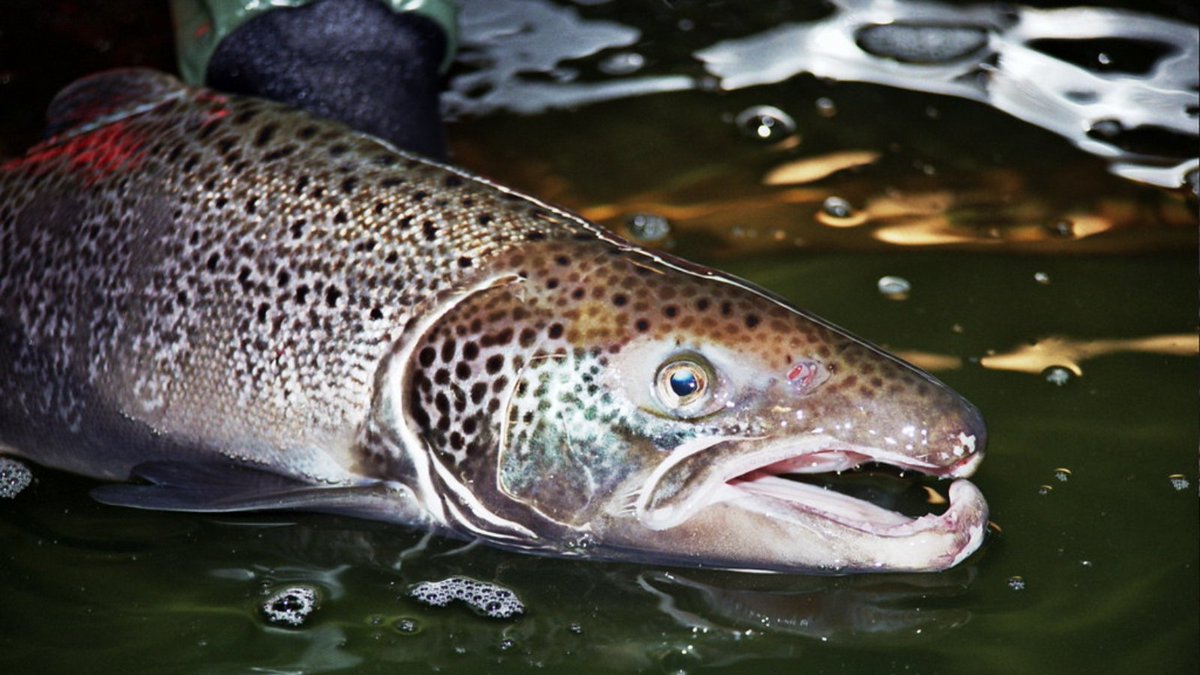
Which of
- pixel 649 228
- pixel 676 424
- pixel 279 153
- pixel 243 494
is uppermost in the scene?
pixel 279 153

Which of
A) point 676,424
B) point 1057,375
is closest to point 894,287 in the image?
point 1057,375

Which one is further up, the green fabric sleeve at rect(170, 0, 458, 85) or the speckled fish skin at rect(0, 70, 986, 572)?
the green fabric sleeve at rect(170, 0, 458, 85)

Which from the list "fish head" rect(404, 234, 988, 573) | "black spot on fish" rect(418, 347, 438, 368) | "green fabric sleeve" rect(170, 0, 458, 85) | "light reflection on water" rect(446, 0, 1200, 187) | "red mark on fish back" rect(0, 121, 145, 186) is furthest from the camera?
"light reflection on water" rect(446, 0, 1200, 187)

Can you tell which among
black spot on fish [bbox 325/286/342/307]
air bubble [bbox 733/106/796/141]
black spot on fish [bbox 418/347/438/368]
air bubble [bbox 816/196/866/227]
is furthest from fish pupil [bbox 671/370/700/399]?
air bubble [bbox 733/106/796/141]

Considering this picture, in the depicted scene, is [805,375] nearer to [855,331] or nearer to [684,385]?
[684,385]

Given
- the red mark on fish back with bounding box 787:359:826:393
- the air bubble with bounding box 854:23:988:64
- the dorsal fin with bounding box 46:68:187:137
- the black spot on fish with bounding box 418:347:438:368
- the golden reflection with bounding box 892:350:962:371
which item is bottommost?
the golden reflection with bounding box 892:350:962:371

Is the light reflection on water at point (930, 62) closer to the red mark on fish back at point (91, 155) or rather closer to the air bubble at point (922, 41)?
the air bubble at point (922, 41)

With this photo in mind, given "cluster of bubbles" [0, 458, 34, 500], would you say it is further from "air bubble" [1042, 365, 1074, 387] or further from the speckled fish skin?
"air bubble" [1042, 365, 1074, 387]
